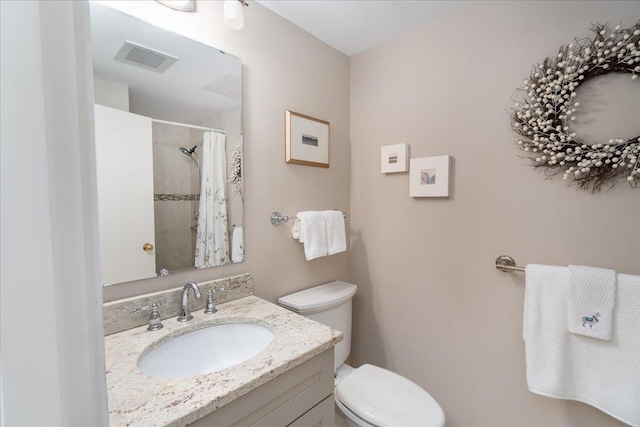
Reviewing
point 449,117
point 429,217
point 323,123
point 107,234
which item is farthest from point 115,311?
point 449,117

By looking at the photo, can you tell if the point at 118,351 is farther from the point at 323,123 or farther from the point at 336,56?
the point at 336,56

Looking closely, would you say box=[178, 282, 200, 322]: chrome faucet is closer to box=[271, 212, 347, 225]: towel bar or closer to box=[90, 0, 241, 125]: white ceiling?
box=[271, 212, 347, 225]: towel bar

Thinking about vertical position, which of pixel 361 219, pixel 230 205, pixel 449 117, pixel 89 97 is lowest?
pixel 361 219

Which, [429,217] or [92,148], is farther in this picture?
[429,217]

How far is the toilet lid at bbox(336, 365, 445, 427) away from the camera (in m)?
1.04

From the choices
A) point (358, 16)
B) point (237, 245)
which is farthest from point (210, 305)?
point (358, 16)

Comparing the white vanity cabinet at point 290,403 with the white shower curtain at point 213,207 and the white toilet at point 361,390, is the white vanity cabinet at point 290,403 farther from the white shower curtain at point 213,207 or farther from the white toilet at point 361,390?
the white shower curtain at point 213,207

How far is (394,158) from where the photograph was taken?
1.54m

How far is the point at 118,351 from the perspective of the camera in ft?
2.67

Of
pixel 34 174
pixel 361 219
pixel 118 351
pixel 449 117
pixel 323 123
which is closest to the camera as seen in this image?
pixel 34 174

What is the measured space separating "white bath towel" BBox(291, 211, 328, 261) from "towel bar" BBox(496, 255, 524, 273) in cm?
84

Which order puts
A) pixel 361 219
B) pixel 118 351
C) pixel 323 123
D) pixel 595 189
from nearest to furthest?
pixel 118 351
pixel 595 189
pixel 323 123
pixel 361 219

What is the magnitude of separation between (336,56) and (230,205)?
1190 millimetres

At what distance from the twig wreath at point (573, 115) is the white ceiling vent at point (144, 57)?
1488 millimetres
